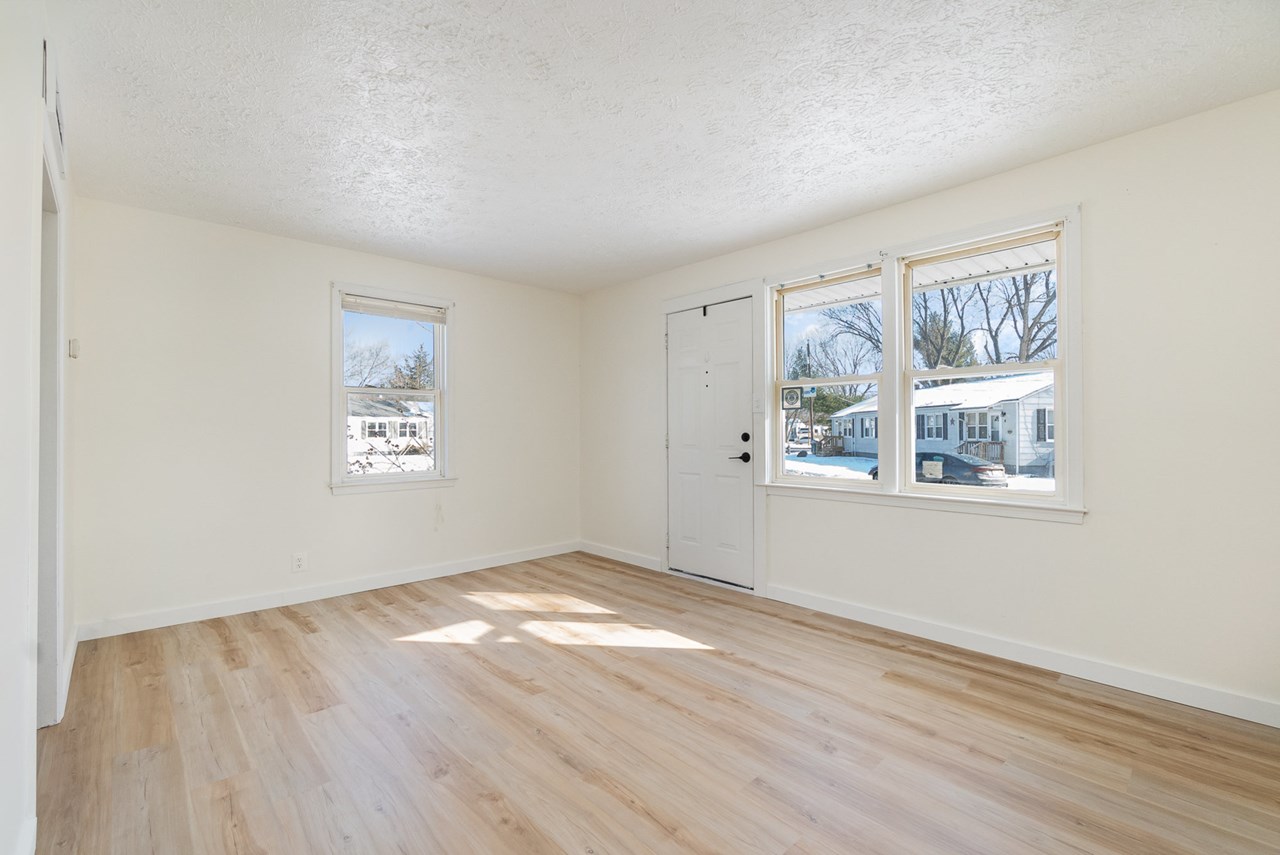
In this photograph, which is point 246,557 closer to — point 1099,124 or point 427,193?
point 427,193

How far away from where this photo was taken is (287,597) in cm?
413

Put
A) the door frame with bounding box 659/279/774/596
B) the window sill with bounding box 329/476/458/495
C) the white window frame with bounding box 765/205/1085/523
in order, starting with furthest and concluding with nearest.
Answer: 1. the window sill with bounding box 329/476/458/495
2. the door frame with bounding box 659/279/774/596
3. the white window frame with bounding box 765/205/1085/523

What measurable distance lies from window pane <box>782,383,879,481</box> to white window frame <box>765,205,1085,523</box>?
88mm

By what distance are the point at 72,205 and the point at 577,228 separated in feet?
9.44

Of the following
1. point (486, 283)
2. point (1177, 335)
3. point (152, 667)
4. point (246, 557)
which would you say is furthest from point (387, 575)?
point (1177, 335)

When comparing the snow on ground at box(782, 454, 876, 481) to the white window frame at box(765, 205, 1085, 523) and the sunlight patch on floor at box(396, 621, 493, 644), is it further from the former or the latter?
the sunlight patch on floor at box(396, 621, 493, 644)

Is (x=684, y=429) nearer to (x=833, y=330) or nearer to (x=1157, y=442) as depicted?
(x=833, y=330)

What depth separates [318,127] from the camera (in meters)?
2.64

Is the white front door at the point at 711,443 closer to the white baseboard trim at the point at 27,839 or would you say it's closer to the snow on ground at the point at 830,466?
the snow on ground at the point at 830,466

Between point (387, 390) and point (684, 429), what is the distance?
2.49 m

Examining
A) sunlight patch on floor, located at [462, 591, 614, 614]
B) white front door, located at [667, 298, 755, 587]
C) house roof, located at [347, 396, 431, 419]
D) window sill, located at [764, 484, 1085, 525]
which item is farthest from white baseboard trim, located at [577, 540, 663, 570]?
house roof, located at [347, 396, 431, 419]

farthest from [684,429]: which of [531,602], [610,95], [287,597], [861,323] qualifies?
[287,597]

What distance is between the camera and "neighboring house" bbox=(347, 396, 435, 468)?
4.54m

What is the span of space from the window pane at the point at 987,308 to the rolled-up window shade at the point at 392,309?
3.75 m
